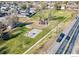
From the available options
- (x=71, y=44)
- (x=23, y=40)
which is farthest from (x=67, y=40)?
(x=23, y=40)

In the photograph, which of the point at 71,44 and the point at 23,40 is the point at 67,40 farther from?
the point at 23,40

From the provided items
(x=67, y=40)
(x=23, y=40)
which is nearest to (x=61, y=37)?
(x=67, y=40)

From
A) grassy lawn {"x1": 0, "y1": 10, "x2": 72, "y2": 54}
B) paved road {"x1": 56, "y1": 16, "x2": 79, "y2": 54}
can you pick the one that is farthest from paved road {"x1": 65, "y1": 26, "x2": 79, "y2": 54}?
grassy lawn {"x1": 0, "y1": 10, "x2": 72, "y2": 54}

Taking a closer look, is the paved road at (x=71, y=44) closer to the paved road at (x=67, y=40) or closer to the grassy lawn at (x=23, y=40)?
the paved road at (x=67, y=40)

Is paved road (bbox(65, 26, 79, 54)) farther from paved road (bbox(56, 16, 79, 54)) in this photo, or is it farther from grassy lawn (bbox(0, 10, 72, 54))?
grassy lawn (bbox(0, 10, 72, 54))

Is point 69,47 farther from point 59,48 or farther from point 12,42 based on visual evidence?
point 12,42

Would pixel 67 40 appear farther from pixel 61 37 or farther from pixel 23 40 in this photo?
pixel 23 40

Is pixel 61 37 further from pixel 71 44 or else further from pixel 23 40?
pixel 23 40
